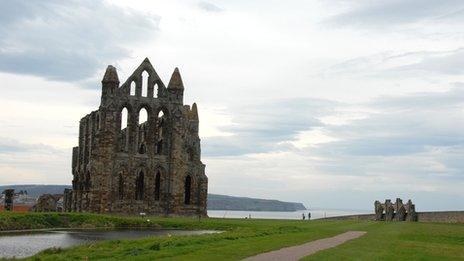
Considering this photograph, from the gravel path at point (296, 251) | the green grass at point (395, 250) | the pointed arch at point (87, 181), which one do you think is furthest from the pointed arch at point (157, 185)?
the gravel path at point (296, 251)

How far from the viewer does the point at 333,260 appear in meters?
23.7

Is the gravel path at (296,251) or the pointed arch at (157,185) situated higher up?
the pointed arch at (157,185)

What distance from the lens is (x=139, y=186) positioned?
290ft

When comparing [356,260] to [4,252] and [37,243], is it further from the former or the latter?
[37,243]

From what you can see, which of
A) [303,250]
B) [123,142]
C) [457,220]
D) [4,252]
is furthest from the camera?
[123,142]

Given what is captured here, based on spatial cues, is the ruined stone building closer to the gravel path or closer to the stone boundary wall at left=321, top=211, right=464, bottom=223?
the stone boundary wall at left=321, top=211, right=464, bottom=223

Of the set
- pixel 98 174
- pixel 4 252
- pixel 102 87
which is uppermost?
pixel 102 87

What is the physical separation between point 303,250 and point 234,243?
4.51 metres

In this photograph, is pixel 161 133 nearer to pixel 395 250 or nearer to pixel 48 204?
pixel 48 204

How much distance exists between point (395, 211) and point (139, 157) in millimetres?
31771

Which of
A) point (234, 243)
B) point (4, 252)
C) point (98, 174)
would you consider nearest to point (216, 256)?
point (234, 243)

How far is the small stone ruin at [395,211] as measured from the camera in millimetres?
69750

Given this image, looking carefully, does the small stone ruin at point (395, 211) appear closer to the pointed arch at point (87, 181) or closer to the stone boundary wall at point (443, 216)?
the stone boundary wall at point (443, 216)

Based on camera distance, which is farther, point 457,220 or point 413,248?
point 457,220
